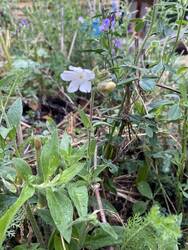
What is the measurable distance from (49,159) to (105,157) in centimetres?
26

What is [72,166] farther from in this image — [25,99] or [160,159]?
[25,99]

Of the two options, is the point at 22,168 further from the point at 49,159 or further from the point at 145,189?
the point at 145,189

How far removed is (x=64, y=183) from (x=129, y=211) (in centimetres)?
32

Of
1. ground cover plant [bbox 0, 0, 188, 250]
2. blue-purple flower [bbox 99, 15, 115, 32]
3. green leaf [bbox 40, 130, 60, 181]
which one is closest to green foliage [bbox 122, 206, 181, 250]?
ground cover plant [bbox 0, 0, 188, 250]

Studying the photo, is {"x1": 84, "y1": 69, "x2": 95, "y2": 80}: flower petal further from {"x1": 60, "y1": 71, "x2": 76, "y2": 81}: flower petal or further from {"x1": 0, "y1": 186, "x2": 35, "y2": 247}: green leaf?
{"x1": 0, "y1": 186, "x2": 35, "y2": 247}: green leaf

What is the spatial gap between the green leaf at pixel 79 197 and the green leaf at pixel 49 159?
0.03 meters

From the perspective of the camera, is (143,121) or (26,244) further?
(143,121)

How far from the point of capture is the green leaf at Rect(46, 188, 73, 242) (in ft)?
1.75

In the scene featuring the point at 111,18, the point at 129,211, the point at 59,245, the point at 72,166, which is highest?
the point at 111,18

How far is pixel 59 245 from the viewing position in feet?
1.97

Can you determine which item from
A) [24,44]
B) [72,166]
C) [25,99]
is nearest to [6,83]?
[72,166]

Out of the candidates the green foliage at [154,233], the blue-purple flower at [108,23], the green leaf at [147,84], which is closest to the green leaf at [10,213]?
the green foliage at [154,233]

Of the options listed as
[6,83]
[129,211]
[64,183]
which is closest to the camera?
[64,183]

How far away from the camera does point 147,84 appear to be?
728 mm
